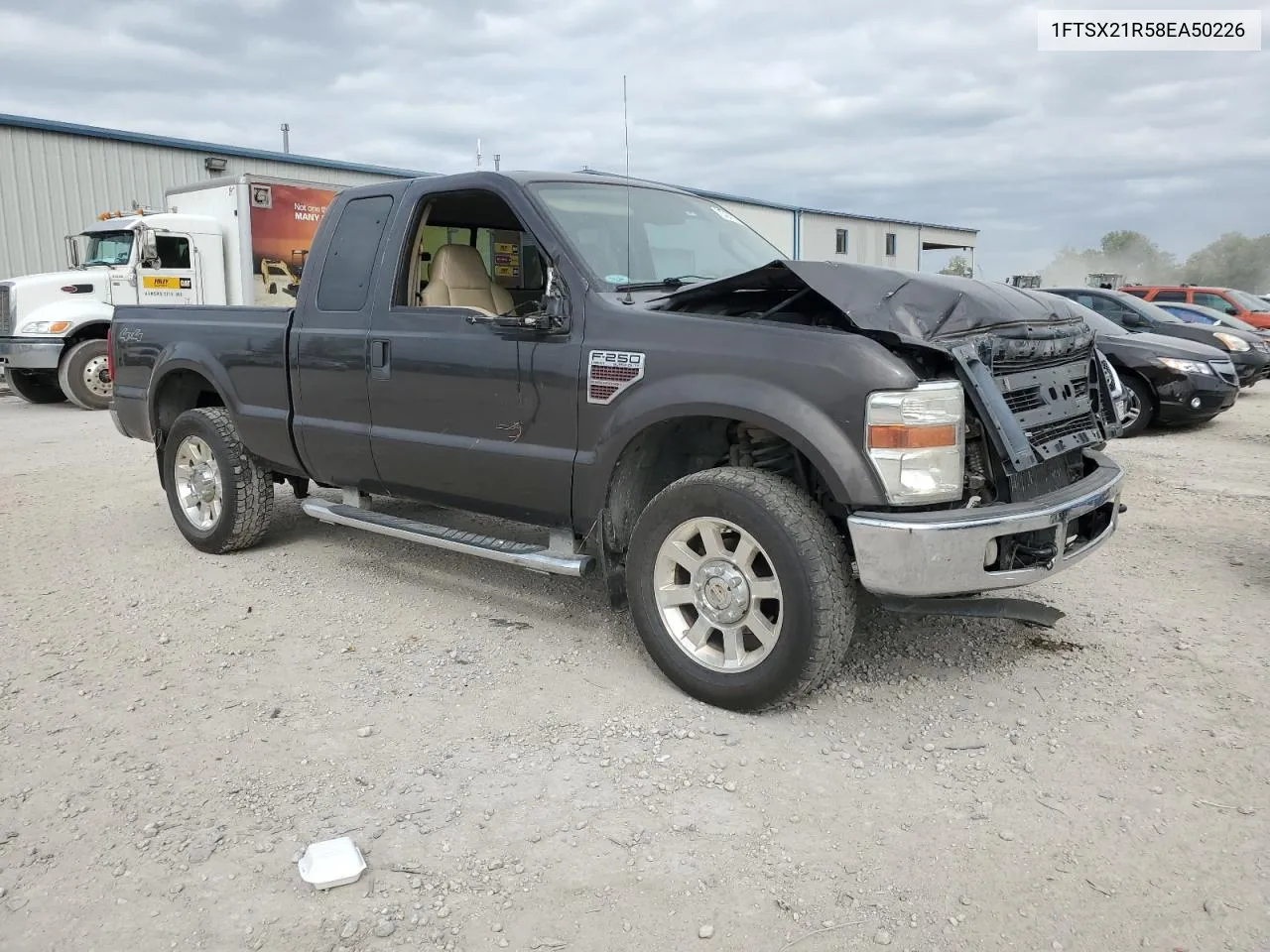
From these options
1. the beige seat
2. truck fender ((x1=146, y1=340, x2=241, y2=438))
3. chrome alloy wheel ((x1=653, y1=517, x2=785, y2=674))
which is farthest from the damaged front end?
truck fender ((x1=146, y1=340, x2=241, y2=438))

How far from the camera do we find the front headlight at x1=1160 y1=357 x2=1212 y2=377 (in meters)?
9.84

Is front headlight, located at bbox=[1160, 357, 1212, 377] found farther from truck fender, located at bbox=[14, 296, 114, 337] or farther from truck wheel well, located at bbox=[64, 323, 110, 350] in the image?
truck wheel well, located at bbox=[64, 323, 110, 350]

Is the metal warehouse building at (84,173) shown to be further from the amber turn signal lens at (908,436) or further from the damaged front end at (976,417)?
the amber turn signal lens at (908,436)

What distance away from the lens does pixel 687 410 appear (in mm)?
3498

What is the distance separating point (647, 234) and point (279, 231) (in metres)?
11.5

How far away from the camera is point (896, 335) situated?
323 centimetres

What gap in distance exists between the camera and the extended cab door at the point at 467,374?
3977 millimetres

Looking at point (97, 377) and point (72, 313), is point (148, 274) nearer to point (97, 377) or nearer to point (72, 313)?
point (72, 313)

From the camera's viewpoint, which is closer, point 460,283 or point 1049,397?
point 1049,397

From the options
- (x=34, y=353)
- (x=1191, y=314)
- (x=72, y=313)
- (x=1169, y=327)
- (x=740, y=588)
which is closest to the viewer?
(x=740, y=588)

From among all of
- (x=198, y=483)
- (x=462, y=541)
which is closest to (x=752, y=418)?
(x=462, y=541)

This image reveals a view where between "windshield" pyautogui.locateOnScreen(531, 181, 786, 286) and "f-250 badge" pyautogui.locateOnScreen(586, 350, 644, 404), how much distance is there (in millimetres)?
386

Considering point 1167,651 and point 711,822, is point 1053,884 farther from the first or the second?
point 1167,651

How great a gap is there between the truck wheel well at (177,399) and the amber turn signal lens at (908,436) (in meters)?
4.21
